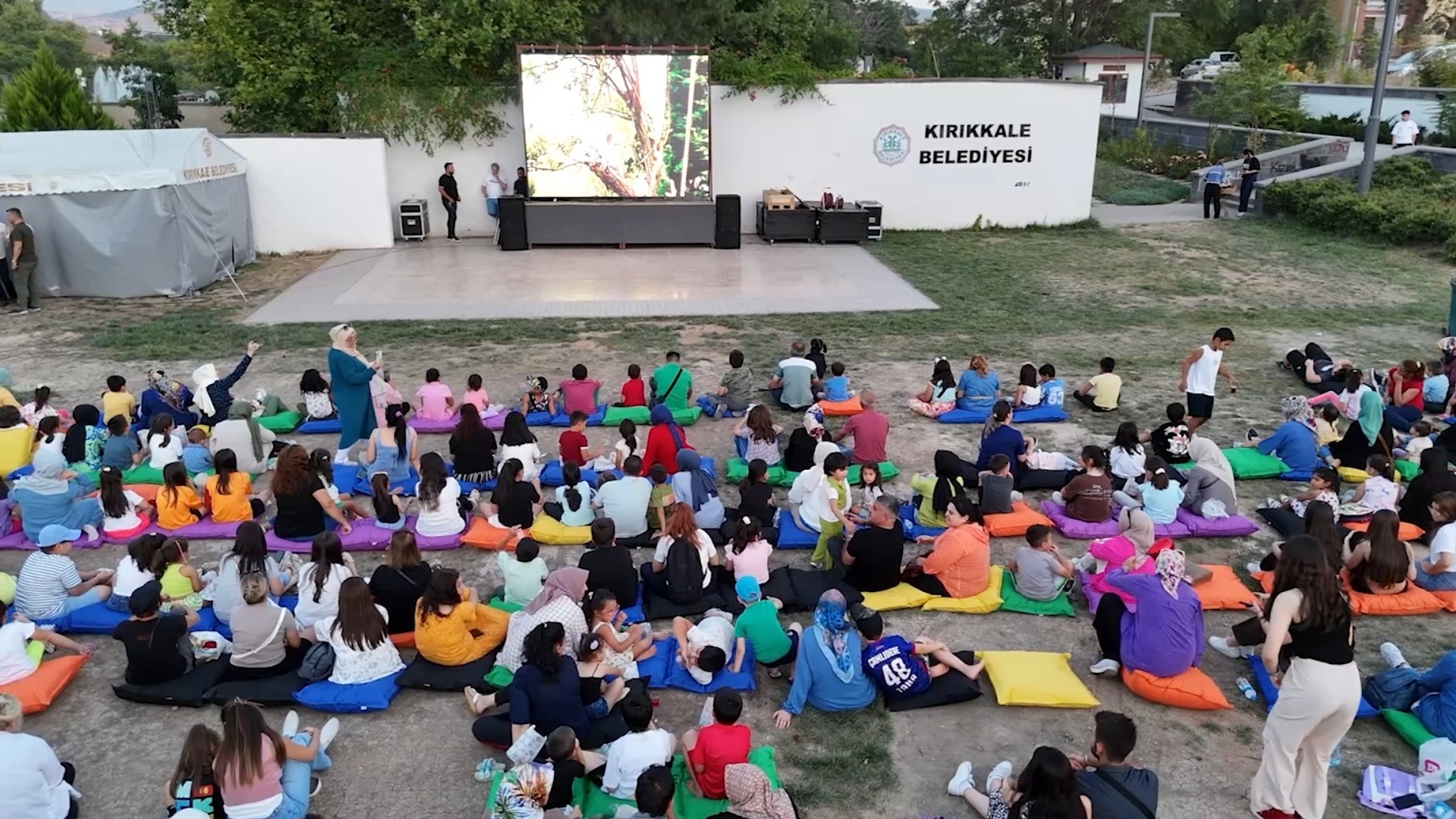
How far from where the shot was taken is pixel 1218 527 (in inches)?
317

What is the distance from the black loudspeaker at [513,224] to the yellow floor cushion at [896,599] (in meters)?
14.2

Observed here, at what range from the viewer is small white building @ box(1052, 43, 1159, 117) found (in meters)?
44.1

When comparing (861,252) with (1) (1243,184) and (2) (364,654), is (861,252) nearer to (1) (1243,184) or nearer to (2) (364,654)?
(1) (1243,184)

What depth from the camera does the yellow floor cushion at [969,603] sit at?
6883mm

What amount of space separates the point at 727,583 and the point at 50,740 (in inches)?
161

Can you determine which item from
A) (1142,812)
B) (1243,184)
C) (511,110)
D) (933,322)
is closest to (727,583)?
(1142,812)

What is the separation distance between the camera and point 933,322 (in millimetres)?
14258

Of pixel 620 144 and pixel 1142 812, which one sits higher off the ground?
pixel 620 144

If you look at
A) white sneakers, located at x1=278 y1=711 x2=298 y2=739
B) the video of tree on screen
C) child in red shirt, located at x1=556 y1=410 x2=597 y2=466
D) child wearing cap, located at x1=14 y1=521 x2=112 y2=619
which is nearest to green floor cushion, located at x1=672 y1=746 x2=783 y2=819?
white sneakers, located at x1=278 y1=711 x2=298 y2=739

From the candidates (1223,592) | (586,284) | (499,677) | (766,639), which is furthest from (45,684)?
(586,284)

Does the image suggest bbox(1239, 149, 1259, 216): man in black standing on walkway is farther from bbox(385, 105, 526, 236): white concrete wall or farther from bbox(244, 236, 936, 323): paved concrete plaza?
bbox(385, 105, 526, 236): white concrete wall

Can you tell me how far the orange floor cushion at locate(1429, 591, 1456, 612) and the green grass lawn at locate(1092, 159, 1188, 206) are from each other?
18.6m

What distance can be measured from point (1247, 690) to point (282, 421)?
890 centimetres

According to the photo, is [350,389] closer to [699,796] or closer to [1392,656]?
[699,796]
